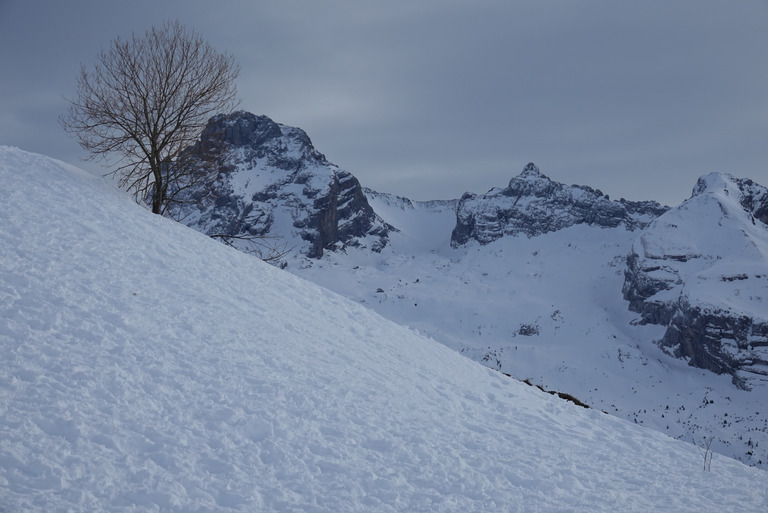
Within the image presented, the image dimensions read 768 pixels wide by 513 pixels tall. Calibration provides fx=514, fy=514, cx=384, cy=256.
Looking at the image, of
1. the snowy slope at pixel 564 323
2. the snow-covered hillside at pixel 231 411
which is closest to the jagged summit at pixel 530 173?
the snowy slope at pixel 564 323

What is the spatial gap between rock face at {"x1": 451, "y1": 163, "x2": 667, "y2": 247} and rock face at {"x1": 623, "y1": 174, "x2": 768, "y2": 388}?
90.5 feet

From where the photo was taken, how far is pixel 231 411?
595 centimetres

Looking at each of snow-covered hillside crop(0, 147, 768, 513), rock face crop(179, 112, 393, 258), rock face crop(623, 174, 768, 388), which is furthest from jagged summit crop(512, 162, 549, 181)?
snow-covered hillside crop(0, 147, 768, 513)

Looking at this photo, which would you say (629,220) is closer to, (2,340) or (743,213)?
(743,213)

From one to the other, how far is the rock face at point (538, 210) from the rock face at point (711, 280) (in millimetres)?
27600

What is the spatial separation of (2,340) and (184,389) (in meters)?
1.95

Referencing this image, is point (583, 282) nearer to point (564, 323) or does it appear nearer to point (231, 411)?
point (564, 323)

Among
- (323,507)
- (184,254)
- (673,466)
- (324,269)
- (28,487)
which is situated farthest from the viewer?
(324,269)

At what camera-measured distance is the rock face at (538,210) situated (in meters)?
112

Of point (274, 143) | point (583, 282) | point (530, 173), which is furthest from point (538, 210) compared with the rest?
point (274, 143)

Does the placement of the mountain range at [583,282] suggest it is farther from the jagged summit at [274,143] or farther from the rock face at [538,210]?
the jagged summit at [274,143]

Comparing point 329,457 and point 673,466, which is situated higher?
point 673,466

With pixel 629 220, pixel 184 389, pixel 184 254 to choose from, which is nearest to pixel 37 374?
pixel 184 389

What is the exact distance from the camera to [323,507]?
15.9ft
